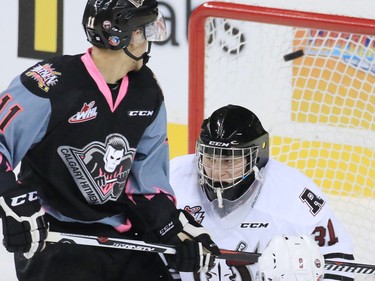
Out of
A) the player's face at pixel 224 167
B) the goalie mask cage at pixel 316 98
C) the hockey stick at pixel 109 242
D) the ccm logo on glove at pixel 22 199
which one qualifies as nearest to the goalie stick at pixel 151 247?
the hockey stick at pixel 109 242

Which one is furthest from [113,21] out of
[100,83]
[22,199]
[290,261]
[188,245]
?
[290,261]

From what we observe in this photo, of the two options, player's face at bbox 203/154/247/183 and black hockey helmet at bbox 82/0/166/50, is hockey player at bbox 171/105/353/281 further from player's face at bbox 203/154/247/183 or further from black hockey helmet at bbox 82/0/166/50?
black hockey helmet at bbox 82/0/166/50

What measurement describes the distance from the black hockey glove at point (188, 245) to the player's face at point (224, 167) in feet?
0.87

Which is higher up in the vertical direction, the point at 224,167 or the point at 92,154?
the point at 92,154

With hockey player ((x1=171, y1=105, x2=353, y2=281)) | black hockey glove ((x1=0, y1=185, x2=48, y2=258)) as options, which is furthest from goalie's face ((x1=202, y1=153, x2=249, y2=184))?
black hockey glove ((x1=0, y1=185, x2=48, y2=258))

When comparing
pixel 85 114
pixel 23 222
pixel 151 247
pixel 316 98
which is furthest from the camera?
pixel 316 98

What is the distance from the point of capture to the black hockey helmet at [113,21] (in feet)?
8.95

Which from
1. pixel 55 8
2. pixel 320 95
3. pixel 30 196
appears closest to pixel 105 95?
pixel 30 196

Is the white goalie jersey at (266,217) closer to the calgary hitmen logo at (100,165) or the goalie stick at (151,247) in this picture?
the goalie stick at (151,247)

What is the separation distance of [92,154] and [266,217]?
654 mm

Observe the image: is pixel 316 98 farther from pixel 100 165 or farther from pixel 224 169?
pixel 100 165

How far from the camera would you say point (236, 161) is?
3209 mm

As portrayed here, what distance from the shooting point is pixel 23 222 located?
103 inches

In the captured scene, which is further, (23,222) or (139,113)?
(139,113)
